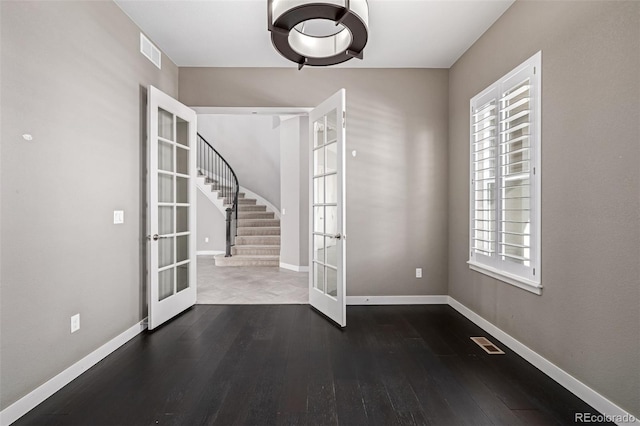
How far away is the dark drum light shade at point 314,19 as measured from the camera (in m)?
1.71

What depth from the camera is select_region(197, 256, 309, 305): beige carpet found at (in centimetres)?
411

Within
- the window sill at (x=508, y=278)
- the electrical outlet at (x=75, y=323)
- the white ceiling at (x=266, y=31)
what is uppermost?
the white ceiling at (x=266, y=31)

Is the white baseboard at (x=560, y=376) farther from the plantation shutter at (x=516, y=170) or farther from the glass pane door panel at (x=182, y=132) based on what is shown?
the glass pane door panel at (x=182, y=132)

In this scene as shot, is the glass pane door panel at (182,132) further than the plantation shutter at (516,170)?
Yes

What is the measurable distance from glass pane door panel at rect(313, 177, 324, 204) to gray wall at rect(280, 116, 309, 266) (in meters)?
2.29

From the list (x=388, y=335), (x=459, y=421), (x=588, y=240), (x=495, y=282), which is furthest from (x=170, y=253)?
(x=588, y=240)

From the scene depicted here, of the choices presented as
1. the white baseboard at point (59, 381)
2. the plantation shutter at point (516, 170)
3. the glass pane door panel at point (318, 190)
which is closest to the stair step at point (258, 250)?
the glass pane door panel at point (318, 190)

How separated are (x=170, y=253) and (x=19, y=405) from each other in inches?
68.3

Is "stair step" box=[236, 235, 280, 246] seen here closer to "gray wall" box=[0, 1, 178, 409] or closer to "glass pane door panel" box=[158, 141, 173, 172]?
"glass pane door panel" box=[158, 141, 173, 172]

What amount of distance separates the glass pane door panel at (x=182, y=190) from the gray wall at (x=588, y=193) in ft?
11.5

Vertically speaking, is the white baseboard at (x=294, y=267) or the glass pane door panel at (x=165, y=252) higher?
the glass pane door panel at (x=165, y=252)

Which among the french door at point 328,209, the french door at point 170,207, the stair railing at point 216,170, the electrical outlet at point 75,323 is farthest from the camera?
the stair railing at point 216,170

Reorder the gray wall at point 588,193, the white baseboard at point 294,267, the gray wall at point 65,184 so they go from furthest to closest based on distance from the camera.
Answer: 1. the white baseboard at point 294,267
2. the gray wall at point 65,184
3. the gray wall at point 588,193

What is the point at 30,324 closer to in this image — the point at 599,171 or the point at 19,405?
the point at 19,405
